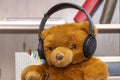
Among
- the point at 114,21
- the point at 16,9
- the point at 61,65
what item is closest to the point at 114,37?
the point at 114,21

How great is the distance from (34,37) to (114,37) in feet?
1.37

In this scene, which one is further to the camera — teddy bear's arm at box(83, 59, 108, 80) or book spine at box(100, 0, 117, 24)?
book spine at box(100, 0, 117, 24)

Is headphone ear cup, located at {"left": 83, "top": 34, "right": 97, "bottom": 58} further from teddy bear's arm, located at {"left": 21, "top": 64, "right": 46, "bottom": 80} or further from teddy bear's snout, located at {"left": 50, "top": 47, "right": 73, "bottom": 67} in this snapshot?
teddy bear's arm, located at {"left": 21, "top": 64, "right": 46, "bottom": 80}

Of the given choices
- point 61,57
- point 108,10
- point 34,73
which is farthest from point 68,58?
point 108,10

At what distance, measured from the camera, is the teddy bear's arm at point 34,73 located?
638 millimetres

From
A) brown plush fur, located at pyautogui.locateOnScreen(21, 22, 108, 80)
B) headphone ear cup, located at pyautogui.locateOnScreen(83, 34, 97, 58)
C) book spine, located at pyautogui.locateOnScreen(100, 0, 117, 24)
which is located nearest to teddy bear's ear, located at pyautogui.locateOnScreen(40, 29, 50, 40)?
brown plush fur, located at pyautogui.locateOnScreen(21, 22, 108, 80)

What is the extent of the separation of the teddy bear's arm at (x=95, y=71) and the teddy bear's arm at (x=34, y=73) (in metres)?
0.14

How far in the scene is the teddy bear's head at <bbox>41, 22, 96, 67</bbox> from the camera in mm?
589

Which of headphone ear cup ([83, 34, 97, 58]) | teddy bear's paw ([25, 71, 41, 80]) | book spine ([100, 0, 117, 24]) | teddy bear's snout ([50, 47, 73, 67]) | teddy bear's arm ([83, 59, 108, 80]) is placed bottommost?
teddy bear's paw ([25, 71, 41, 80])

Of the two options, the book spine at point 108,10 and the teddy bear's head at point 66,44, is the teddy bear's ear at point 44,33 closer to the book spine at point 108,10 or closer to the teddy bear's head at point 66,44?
the teddy bear's head at point 66,44

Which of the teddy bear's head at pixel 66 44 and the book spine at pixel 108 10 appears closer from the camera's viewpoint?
the teddy bear's head at pixel 66 44

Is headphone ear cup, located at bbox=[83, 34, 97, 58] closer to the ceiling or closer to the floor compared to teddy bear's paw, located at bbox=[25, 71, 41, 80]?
closer to the ceiling

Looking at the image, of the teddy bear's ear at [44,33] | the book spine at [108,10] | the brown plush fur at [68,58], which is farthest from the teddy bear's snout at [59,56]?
the book spine at [108,10]

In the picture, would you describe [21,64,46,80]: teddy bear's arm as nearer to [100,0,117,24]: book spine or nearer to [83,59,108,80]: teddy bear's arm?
[83,59,108,80]: teddy bear's arm
